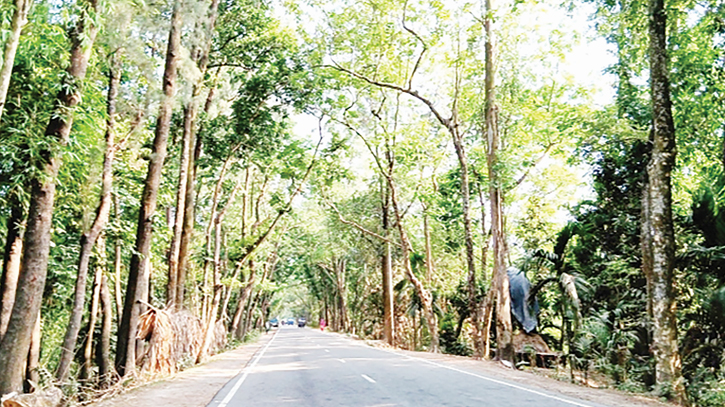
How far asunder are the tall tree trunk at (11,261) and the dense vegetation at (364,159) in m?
0.04

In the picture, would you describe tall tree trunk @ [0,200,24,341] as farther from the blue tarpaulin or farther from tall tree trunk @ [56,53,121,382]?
the blue tarpaulin

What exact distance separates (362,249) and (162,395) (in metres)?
31.9

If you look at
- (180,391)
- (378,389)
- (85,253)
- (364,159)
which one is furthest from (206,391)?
(364,159)

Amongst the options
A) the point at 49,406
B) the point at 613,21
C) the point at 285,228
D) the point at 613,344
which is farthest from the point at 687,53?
the point at 285,228

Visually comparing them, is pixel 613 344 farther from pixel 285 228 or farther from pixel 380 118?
pixel 285 228

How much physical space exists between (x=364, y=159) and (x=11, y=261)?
25.3 m

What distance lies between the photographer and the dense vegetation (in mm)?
9664

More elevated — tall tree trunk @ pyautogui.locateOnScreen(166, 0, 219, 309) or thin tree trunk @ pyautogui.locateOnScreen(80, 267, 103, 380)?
tall tree trunk @ pyautogui.locateOnScreen(166, 0, 219, 309)

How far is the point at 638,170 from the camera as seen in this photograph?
18562 millimetres

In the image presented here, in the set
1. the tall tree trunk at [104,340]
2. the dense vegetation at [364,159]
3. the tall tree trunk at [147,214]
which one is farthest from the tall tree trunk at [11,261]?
the tall tree trunk at [104,340]

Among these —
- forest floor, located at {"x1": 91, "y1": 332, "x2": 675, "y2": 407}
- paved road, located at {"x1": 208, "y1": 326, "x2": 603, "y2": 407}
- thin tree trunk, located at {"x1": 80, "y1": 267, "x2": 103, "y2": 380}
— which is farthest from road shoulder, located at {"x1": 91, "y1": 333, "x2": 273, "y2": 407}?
thin tree trunk, located at {"x1": 80, "y1": 267, "x2": 103, "y2": 380}

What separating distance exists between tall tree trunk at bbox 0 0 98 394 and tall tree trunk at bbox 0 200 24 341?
1.30 m

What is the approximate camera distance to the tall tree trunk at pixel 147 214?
1433cm

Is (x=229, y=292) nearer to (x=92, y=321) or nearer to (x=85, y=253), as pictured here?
(x=92, y=321)
